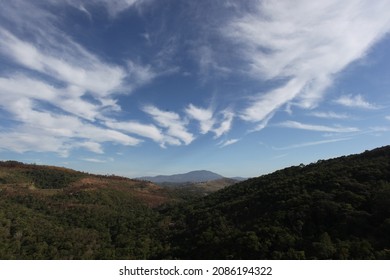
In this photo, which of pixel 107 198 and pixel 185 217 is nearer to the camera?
pixel 185 217

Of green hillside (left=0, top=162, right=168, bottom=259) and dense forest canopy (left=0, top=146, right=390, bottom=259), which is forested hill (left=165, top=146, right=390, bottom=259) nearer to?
dense forest canopy (left=0, top=146, right=390, bottom=259)

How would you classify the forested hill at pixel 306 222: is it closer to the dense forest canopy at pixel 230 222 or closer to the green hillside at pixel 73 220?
the dense forest canopy at pixel 230 222

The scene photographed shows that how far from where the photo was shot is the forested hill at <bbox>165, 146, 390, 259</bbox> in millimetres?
37281

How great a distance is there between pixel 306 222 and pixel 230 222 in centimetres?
1614

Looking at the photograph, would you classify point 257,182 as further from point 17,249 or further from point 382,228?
point 17,249

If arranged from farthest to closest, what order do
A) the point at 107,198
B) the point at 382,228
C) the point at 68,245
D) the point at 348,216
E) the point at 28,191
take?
the point at 107,198, the point at 28,191, the point at 68,245, the point at 348,216, the point at 382,228

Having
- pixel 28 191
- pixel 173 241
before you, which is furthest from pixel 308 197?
pixel 28 191

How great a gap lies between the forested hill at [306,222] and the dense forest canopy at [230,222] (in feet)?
0.43

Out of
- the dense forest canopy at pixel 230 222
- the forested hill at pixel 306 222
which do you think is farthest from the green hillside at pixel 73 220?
the forested hill at pixel 306 222

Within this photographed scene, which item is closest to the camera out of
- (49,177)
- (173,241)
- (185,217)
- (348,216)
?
(348,216)

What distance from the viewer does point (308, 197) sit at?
51562 mm

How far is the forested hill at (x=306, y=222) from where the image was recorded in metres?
37.3

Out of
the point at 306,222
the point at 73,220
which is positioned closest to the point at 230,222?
the point at 306,222

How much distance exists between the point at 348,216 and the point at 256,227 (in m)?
12.1
